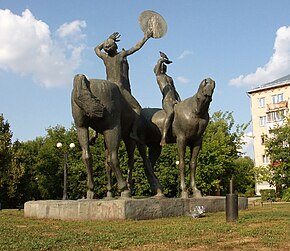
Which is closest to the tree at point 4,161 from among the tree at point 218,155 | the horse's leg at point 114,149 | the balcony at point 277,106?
the tree at point 218,155

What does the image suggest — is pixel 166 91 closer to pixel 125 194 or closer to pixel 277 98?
pixel 125 194

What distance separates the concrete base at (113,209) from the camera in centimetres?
906

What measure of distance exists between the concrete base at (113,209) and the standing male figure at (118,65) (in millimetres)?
2224

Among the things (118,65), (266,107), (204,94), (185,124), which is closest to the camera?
(204,94)

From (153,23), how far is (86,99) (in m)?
4.37

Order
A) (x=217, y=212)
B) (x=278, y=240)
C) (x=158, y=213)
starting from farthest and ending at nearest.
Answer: (x=217, y=212) → (x=158, y=213) → (x=278, y=240)

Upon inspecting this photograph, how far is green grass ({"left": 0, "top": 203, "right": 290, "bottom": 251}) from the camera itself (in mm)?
5746

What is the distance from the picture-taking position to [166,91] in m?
12.2

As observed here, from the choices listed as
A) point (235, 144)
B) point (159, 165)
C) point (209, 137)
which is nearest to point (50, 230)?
point (159, 165)

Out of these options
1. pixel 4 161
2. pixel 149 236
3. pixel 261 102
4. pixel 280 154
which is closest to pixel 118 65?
pixel 149 236

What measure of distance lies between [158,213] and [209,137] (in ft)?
98.8

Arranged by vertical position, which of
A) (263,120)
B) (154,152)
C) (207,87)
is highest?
(263,120)

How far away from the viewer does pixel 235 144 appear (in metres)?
41.6

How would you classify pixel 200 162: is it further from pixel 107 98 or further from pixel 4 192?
pixel 107 98
